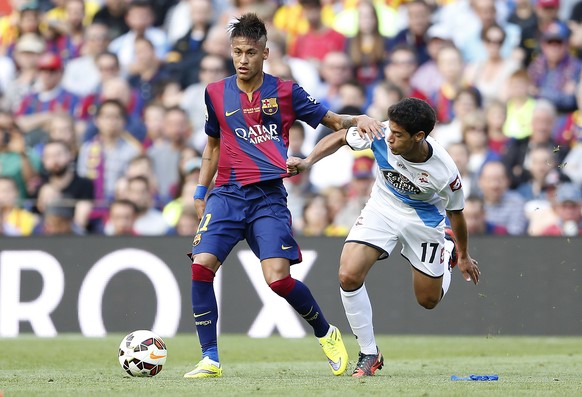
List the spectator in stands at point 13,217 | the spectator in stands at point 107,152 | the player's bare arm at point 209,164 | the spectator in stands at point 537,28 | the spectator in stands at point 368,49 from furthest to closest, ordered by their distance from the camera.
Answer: the spectator in stands at point 368,49 → the spectator in stands at point 537,28 → the spectator in stands at point 107,152 → the spectator in stands at point 13,217 → the player's bare arm at point 209,164

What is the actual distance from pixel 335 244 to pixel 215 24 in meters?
5.53

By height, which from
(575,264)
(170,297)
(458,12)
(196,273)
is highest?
(458,12)

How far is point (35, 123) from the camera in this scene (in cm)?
1720

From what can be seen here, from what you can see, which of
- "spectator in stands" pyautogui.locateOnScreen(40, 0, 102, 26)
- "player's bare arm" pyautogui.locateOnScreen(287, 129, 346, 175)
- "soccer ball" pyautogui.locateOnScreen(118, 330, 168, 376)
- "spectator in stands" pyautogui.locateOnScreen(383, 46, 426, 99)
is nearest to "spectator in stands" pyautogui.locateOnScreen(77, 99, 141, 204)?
"spectator in stands" pyautogui.locateOnScreen(40, 0, 102, 26)

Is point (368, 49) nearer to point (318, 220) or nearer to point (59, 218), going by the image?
point (318, 220)

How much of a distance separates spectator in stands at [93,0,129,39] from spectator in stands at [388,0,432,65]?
4689 millimetres

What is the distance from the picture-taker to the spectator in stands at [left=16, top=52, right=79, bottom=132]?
17.4m

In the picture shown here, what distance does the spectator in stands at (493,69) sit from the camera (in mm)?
16156

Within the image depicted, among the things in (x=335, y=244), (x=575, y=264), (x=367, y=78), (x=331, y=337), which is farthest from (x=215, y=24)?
(x=331, y=337)

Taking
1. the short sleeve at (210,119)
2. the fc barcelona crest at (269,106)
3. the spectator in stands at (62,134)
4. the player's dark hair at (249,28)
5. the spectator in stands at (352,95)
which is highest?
the player's dark hair at (249,28)

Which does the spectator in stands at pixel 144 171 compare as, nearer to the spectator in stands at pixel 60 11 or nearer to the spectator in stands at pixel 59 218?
the spectator in stands at pixel 59 218

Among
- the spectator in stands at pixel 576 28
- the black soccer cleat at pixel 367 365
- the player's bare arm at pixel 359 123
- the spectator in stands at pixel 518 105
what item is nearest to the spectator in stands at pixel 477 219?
the spectator in stands at pixel 518 105

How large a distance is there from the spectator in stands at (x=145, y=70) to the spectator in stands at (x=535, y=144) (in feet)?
19.0

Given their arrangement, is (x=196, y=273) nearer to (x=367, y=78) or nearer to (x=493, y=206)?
(x=493, y=206)
